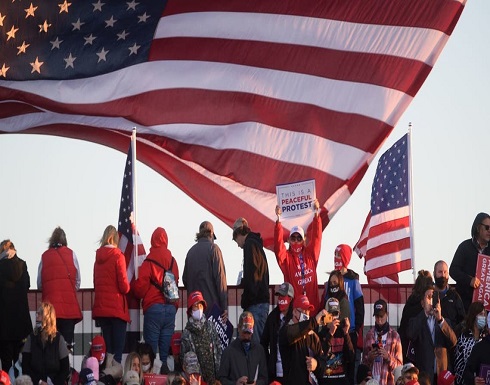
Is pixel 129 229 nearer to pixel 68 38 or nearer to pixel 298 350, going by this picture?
pixel 298 350

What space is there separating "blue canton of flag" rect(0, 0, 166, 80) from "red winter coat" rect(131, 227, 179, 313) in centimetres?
399

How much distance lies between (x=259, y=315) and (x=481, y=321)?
2.97m

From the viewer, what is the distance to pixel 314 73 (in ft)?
111

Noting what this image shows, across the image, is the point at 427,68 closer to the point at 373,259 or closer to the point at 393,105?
the point at 393,105

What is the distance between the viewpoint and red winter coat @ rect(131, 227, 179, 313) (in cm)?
3044

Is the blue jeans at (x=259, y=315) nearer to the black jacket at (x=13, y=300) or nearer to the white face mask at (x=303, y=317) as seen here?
the white face mask at (x=303, y=317)

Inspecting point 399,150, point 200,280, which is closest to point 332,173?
point 399,150

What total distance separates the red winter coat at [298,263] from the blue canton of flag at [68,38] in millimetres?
4629

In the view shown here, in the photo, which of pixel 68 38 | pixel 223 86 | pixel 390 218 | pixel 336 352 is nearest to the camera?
pixel 336 352

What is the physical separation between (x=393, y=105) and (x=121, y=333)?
5.91 meters

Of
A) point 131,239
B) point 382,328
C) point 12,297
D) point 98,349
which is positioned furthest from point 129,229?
point 382,328

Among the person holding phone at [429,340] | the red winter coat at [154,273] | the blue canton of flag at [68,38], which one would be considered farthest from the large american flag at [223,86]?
the person holding phone at [429,340]

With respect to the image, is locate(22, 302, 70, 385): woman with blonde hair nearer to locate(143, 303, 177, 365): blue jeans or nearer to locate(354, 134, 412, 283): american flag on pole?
locate(143, 303, 177, 365): blue jeans

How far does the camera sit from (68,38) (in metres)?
33.6
